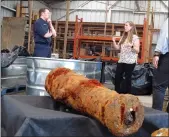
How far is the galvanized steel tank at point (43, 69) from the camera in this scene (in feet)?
12.7

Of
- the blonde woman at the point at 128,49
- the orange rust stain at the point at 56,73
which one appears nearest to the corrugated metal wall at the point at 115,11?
the blonde woman at the point at 128,49

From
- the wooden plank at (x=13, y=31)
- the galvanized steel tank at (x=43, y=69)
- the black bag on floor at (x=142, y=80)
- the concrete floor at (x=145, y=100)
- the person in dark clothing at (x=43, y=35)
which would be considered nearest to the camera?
the galvanized steel tank at (x=43, y=69)

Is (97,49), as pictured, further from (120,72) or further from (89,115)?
(89,115)

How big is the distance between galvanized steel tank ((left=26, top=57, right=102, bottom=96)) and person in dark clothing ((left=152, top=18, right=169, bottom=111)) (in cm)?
106

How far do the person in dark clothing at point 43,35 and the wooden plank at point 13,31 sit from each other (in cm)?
726

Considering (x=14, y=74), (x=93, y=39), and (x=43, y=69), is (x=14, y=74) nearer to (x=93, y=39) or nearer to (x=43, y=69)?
(x=43, y=69)

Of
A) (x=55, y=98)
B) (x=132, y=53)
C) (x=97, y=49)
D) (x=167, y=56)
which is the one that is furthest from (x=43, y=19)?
(x=97, y=49)

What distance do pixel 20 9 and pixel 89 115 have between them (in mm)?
14229

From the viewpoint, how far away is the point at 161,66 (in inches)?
126

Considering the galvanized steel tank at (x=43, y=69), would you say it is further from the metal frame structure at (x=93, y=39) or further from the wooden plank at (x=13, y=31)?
the wooden plank at (x=13, y=31)

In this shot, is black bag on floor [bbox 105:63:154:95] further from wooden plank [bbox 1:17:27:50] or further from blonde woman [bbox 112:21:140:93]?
wooden plank [bbox 1:17:27:50]

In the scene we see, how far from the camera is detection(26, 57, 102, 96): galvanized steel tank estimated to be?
153 inches

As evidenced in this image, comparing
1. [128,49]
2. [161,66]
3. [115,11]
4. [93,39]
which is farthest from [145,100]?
[115,11]

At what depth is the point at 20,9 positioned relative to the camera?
15461 mm
